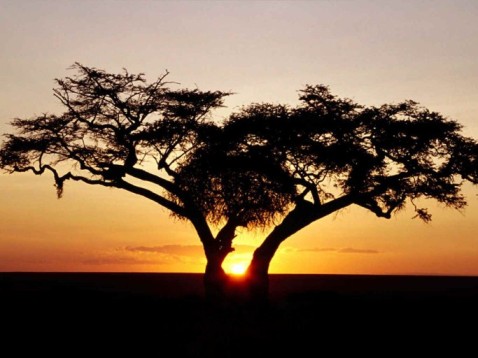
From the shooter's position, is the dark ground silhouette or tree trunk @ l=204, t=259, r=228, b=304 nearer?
the dark ground silhouette

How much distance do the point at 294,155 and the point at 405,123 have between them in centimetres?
583

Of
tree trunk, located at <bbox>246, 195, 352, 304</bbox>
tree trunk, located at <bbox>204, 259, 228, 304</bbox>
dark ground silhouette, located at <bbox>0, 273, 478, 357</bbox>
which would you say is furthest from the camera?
tree trunk, located at <bbox>204, 259, 228, 304</bbox>

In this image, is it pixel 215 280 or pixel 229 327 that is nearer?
pixel 229 327

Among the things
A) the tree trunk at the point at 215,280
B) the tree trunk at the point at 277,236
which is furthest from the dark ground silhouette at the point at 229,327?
the tree trunk at the point at 277,236

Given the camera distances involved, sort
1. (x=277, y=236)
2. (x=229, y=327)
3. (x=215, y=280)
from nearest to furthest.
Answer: (x=229, y=327) → (x=277, y=236) → (x=215, y=280)

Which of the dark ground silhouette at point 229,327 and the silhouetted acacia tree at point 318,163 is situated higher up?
the silhouetted acacia tree at point 318,163

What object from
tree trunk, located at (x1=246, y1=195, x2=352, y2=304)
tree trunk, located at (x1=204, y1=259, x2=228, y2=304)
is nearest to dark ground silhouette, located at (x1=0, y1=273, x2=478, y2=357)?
tree trunk, located at (x1=204, y1=259, x2=228, y2=304)

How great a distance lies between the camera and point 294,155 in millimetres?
39531

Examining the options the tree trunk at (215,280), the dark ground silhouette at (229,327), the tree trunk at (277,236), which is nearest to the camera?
the dark ground silhouette at (229,327)

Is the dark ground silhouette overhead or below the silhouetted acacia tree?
below

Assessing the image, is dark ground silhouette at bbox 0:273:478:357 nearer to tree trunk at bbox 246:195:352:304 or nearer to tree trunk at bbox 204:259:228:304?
tree trunk at bbox 204:259:228:304

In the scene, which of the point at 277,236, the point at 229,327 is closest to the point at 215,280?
the point at 277,236

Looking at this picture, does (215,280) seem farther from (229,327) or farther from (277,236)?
(229,327)

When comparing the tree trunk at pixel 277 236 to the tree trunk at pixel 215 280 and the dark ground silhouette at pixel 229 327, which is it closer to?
the dark ground silhouette at pixel 229 327
